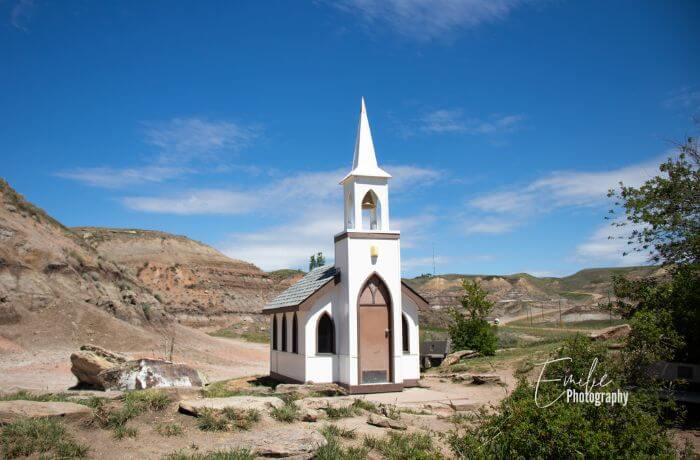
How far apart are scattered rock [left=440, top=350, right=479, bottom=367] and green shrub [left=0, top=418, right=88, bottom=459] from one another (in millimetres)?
17661

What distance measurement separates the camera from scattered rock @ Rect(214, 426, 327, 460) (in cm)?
893

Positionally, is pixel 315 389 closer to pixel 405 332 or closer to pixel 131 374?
pixel 405 332

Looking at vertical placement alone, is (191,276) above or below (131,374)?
above

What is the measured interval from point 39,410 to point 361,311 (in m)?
A: 11.1

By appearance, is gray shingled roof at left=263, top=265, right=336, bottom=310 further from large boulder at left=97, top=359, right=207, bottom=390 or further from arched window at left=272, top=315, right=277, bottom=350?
large boulder at left=97, top=359, right=207, bottom=390

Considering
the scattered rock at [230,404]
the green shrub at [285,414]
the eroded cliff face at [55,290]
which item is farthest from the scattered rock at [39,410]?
the eroded cliff face at [55,290]

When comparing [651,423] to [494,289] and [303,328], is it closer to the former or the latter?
[303,328]

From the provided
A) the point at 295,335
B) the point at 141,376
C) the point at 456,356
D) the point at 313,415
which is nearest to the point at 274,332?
the point at 295,335

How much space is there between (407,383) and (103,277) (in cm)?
2729

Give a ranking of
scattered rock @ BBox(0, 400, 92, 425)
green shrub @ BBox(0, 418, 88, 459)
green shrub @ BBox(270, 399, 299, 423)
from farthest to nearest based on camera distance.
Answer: green shrub @ BBox(270, 399, 299, 423) → scattered rock @ BBox(0, 400, 92, 425) → green shrub @ BBox(0, 418, 88, 459)

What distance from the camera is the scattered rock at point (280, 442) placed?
8930 mm

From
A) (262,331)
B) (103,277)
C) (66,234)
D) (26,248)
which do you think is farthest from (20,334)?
(262,331)
